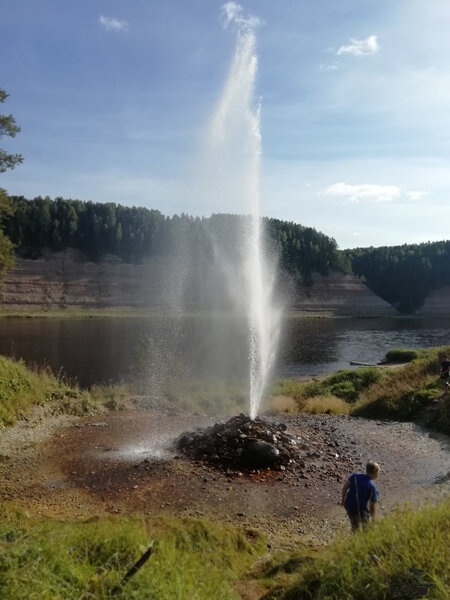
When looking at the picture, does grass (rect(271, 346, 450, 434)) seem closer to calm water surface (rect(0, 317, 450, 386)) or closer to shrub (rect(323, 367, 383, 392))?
shrub (rect(323, 367, 383, 392))

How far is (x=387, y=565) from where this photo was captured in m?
5.20

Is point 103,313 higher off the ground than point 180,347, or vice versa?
point 180,347

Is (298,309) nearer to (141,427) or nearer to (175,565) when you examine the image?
(141,427)

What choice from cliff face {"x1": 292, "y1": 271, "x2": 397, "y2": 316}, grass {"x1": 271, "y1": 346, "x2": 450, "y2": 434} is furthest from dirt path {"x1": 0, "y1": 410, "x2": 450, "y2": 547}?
cliff face {"x1": 292, "y1": 271, "x2": 397, "y2": 316}

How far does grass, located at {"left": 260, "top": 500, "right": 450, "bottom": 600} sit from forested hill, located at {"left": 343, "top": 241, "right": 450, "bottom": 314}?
5572 inches

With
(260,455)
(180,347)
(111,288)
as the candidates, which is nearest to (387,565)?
(260,455)

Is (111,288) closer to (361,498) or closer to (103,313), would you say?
(103,313)

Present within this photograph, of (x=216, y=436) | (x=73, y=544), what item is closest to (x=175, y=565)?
(x=73, y=544)

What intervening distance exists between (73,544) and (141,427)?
1326 centimetres

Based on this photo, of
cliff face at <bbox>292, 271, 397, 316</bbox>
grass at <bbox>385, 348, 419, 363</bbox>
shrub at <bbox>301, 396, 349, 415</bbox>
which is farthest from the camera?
cliff face at <bbox>292, 271, 397, 316</bbox>

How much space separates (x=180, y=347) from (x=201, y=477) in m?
35.7

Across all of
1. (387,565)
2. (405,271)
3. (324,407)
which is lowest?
(324,407)

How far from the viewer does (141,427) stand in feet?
62.3

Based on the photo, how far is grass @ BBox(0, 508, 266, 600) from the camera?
4.60m
